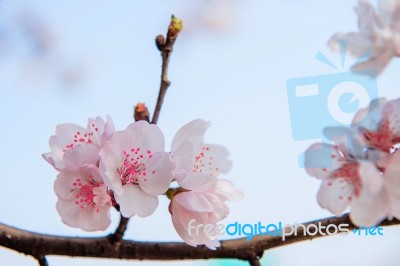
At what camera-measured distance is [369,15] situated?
550 mm

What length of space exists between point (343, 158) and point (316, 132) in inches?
5.4

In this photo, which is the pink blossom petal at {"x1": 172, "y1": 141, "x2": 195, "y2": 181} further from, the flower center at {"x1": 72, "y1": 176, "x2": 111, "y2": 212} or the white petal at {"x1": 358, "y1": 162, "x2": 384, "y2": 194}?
the white petal at {"x1": 358, "y1": 162, "x2": 384, "y2": 194}

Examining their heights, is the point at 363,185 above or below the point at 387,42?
below

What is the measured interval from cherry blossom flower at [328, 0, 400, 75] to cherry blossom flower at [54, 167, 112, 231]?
27cm

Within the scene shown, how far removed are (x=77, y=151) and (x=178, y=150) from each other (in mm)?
102

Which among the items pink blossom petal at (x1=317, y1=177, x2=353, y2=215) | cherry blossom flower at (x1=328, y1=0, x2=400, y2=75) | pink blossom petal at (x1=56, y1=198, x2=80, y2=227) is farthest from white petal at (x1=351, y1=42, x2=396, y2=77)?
pink blossom petal at (x1=56, y1=198, x2=80, y2=227)

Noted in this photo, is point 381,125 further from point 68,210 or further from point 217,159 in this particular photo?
point 68,210

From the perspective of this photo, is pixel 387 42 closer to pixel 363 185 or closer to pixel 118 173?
pixel 363 185

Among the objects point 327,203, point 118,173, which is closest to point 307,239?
point 327,203

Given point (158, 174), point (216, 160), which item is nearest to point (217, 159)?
point (216, 160)

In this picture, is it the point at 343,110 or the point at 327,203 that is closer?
the point at 327,203

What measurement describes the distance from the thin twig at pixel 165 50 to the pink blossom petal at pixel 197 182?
79 millimetres

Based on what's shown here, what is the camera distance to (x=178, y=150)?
642 mm

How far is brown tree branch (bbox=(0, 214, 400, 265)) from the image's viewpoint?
68cm
